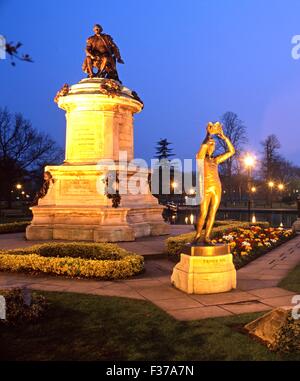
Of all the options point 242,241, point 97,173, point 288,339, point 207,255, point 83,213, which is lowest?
point 288,339

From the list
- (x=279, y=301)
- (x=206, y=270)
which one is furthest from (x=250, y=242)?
(x=279, y=301)

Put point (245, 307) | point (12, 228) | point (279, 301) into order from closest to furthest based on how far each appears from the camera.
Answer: point (245, 307) → point (279, 301) → point (12, 228)

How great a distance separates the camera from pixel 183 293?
8.37 m

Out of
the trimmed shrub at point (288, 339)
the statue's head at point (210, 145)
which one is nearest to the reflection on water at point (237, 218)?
the statue's head at point (210, 145)

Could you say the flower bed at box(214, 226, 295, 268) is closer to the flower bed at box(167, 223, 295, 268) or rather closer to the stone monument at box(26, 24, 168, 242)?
the flower bed at box(167, 223, 295, 268)

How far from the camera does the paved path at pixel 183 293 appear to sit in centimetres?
722

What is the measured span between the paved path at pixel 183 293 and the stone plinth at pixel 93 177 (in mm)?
4453

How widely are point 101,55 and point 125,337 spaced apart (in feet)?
49.8

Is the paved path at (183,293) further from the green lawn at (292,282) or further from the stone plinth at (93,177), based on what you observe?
the stone plinth at (93,177)

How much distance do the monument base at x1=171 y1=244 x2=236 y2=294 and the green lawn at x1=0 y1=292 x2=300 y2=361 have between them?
4.54 ft

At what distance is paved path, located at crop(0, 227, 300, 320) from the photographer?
7.22 meters

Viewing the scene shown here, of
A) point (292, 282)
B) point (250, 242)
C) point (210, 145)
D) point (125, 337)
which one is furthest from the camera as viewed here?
point (250, 242)

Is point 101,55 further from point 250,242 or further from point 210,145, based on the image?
point 210,145
